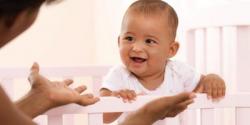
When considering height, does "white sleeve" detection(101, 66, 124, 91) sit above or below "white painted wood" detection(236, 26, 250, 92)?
below

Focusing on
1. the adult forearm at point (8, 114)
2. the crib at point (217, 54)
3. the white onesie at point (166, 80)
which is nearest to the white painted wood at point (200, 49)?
the crib at point (217, 54)

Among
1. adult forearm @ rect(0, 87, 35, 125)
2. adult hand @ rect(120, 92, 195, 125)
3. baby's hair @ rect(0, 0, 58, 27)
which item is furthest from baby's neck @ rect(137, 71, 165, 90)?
baby's hair @ rect(0, 0, 58, 27)

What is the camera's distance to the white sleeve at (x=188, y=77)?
1.15 metres

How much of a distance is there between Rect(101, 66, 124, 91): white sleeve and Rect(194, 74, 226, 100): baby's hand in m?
0.17

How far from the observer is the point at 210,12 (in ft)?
4.26

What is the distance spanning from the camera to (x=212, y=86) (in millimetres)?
1039

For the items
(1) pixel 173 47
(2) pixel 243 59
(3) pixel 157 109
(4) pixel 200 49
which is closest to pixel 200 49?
(4) pixel 200 49

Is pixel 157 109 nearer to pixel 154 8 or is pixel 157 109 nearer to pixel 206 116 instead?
pixel 206 116

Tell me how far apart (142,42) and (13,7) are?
0.66 metres

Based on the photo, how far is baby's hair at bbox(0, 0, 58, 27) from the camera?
44 centimetres

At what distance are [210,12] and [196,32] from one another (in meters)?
0.10

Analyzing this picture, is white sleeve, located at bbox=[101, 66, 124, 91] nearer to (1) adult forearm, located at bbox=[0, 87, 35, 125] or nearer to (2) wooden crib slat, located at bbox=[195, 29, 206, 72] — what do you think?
(2) wooden crib slat, located at bbox=[195, 29, 206, 72]

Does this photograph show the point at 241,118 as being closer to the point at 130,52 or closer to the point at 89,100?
the point at 130,52

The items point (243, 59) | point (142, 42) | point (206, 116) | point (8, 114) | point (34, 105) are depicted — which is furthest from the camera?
point (243, 59)
